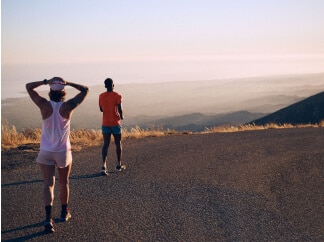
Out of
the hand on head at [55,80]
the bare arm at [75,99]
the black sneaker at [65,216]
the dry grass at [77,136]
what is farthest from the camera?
the dry grass at [77,136]

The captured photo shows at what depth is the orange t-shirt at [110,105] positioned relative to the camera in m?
9.05

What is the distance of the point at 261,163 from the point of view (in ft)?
35.2

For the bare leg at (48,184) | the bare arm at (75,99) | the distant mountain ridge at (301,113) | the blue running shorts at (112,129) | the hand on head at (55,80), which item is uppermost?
the hand on head at (55,80)

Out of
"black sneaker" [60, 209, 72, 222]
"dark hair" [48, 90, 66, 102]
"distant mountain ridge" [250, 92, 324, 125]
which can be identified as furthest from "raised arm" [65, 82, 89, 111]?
"distant mountain ridge" [250, 92, 324, 125]

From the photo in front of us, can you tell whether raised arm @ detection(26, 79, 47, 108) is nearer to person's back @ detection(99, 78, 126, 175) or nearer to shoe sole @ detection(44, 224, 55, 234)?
shoe sole @ detection(44, 224, 55, 234)

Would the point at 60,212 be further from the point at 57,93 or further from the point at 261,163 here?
the point at 261,163

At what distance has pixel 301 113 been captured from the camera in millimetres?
62062

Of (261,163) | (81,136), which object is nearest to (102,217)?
(261,163)

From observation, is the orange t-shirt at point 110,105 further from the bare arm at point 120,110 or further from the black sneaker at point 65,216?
the black sneaker at point 65,216

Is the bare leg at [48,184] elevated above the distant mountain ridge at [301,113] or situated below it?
above

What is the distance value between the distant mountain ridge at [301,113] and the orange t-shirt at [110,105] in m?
52.9

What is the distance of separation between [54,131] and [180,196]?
2.86m

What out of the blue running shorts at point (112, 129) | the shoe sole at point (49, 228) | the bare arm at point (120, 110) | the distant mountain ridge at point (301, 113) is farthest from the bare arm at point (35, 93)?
the distant mountain ridge at point (301, 113)

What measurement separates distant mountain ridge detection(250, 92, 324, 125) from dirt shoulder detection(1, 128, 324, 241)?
49.3 meters
